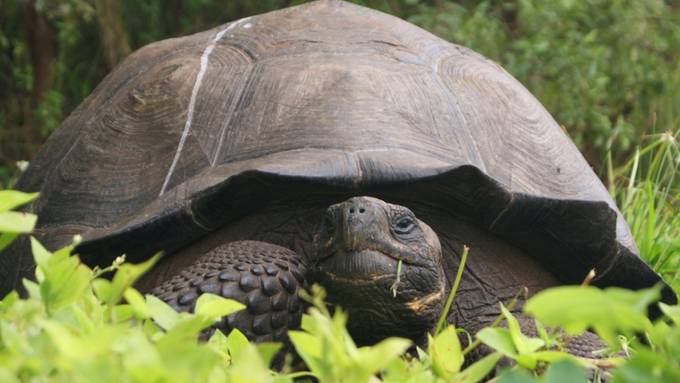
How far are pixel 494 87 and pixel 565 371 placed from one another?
245cm

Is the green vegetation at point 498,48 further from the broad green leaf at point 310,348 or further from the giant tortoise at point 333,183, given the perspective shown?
the broad green leaf at point 310,348

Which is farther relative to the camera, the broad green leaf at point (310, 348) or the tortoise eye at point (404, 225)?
the tortoise eye at point (404, 225)

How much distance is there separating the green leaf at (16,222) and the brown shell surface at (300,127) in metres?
1.37

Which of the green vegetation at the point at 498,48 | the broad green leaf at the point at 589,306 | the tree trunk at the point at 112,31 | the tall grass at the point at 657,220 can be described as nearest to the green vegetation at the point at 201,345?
the broad green leaf at the point at 589,306

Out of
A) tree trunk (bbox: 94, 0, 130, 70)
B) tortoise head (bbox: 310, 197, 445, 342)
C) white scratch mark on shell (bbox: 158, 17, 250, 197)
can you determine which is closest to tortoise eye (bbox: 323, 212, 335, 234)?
tortoise head (bbox: 310, 197, 445, 342)

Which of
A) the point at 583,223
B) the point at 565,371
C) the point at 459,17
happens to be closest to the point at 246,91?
the point at 583,223

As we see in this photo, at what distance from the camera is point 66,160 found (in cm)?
370

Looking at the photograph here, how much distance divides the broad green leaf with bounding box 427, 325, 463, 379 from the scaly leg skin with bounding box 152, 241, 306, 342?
43.2 inches

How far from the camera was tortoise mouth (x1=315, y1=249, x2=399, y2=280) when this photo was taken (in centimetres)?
277

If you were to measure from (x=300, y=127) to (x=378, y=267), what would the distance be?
58cm

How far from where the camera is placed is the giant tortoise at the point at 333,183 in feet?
9.42

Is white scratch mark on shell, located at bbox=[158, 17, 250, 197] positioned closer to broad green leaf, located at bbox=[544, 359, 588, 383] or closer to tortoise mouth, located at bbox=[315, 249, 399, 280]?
tortoise mouth, located at bbox=[315, 249, 399, 280]

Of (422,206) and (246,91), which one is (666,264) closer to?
(422,206)

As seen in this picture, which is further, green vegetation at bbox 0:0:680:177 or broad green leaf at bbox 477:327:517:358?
green vegetation at bbox 0:0:680:177
